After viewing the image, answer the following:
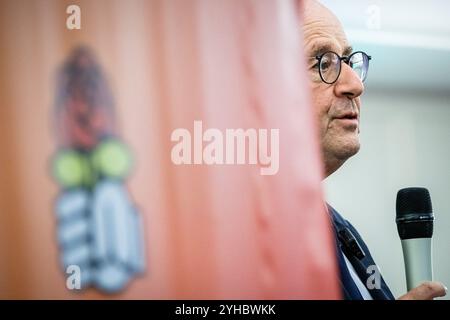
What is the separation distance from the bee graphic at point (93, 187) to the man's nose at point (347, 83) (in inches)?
19.9

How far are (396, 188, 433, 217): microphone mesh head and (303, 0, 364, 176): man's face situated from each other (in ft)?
0.49

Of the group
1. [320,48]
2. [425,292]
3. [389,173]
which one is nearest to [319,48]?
[320,48]

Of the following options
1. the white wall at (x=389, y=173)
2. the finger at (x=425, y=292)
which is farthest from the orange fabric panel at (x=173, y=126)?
the finger at (x=425, y=292)

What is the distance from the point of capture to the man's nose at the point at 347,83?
1.62 m

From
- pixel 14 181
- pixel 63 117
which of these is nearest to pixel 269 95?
pixel 63 117

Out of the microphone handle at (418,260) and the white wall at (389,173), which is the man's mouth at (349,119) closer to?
Result: the white wall at (389,173)

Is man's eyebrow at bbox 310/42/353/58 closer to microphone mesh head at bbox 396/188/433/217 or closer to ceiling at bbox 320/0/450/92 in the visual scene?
ceiling at bbox 320/0/450/92

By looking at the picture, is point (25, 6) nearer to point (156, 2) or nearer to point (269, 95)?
point (156, 2)

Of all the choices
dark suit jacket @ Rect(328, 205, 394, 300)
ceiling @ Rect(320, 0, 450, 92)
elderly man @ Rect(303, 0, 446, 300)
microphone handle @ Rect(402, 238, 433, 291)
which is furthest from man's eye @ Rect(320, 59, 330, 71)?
microphone handle @ Rect(402, 238, 433, 291)

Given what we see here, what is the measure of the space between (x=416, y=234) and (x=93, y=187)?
28.7 inches

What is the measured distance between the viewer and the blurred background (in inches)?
63.8

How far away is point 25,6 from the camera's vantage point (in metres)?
1.66

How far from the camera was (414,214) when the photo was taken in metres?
1.59
